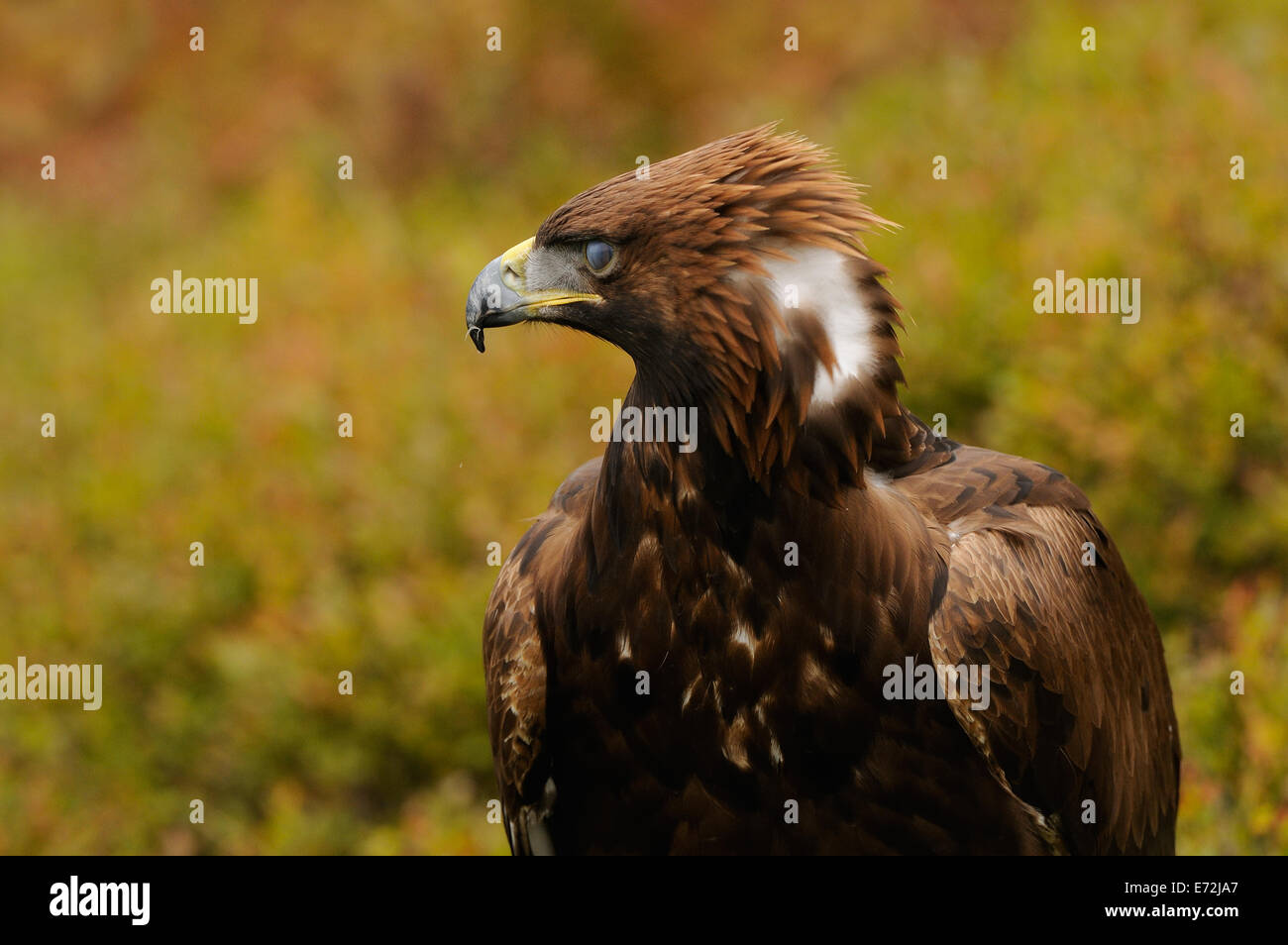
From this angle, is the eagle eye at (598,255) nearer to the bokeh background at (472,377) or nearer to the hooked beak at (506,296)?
the hooked beak at (506,296)

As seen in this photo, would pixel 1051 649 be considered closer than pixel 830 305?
No

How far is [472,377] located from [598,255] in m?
6.02

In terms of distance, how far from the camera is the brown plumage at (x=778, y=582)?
3.87m

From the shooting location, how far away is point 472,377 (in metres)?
9.89

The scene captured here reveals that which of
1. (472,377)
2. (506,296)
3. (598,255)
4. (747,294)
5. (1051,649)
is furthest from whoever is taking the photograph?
(472,377)

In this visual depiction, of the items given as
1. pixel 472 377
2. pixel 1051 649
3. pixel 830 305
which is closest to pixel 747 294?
pixel 830 305

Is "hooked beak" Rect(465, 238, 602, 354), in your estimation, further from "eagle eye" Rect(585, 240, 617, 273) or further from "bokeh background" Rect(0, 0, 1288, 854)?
"bokeh background" Rect(0, 0, 1288, 854)

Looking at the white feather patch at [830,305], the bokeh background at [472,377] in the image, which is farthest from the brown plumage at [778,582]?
the bokeh background at [472,377]

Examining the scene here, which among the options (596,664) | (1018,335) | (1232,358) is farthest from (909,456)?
(1018,335)

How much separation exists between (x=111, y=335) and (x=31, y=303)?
2445 mm

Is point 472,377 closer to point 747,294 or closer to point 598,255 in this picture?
point 598,255

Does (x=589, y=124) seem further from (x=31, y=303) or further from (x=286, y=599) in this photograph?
(x=286, y=599)

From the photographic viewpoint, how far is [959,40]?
44.5 ft
